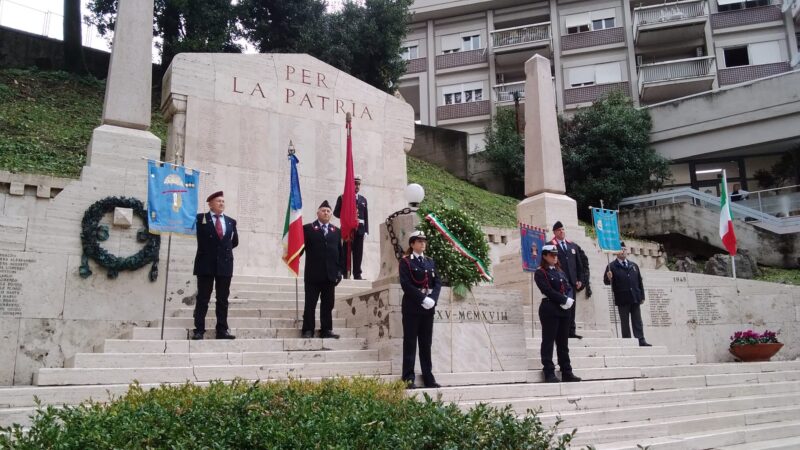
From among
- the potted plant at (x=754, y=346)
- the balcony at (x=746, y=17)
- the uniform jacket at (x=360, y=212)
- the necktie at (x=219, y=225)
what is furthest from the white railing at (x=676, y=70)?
the necktie at (x=219, y=225)

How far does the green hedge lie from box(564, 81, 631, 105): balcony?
98.2 ft

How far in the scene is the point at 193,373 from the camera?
6422mm

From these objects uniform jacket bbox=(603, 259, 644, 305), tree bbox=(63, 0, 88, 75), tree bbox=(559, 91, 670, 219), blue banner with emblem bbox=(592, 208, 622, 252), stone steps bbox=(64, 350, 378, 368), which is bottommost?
stone steps bbox=(64, 350, 378, 368)

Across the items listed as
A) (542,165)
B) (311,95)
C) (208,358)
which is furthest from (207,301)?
(311,95)

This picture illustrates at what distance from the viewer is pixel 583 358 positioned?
8875mm

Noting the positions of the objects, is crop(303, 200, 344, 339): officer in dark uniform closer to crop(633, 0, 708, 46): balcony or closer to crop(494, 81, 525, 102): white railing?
crop(494, 81, 525, 102): white railing

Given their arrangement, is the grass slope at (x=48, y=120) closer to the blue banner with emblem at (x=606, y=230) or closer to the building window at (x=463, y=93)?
the blue banner with emblem at (x=606, y=230)

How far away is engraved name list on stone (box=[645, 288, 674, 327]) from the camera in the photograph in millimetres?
13258

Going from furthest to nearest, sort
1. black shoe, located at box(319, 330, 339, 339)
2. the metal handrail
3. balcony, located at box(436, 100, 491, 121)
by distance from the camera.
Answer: balcony, located at box(436, 100, 491, 121) → the metal handrail → black shoe, located at box(319, 330, 339, 339)

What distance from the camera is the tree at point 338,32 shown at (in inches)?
921

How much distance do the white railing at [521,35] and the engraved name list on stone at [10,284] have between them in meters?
29.6

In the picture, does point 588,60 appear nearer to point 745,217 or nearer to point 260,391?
point 745,217

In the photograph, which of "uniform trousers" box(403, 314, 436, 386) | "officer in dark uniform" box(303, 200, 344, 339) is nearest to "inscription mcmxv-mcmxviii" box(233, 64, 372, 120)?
"officer in dark uniform" box(303, 200, 344, 339)

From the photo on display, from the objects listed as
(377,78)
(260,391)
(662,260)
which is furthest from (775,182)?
(260,391)
